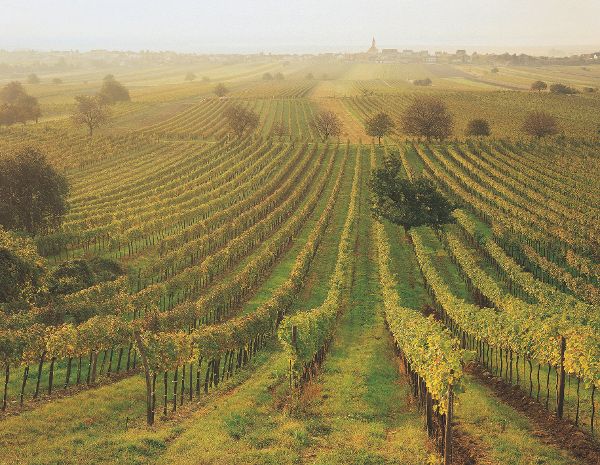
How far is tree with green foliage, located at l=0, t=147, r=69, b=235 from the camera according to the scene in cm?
4928

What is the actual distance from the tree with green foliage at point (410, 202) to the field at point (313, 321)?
2.10 metres

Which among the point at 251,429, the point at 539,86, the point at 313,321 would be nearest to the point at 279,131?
the point at 313,321

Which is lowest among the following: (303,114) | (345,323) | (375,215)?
(345,323)

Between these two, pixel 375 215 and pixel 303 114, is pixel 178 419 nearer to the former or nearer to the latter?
pixel 375 215

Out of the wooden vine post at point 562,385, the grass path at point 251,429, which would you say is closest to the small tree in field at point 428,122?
the grass path at point 251,429

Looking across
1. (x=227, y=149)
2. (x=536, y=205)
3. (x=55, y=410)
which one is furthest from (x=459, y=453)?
(x=227, y=149)

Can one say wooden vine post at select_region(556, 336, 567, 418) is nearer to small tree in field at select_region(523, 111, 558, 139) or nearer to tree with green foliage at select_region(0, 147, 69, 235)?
tree with green foliage at select_region(0, 147, 69, 235)

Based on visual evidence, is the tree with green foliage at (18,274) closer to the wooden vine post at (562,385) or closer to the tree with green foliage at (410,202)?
the wooden vine post at (562,385)

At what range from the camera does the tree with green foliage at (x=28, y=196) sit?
49.3 metres

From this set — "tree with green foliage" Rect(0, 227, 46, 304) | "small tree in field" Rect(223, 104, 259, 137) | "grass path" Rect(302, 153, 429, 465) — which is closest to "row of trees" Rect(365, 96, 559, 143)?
"small tree in field" Rect(223, 104, 259, 137)

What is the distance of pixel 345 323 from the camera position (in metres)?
35.0

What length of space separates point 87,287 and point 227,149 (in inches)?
2484

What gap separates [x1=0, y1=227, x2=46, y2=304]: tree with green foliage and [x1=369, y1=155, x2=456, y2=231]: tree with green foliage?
2971 cm

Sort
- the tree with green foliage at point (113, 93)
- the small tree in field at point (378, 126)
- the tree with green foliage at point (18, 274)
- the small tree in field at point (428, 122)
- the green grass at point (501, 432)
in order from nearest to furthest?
the green grass at point (501, 432) → the tree with green foliage at point (18, 274) → the small tree in field at point (428, 122) → the small tree in field at point (378, 126) → the tree with green foliage at point (113, 93)
